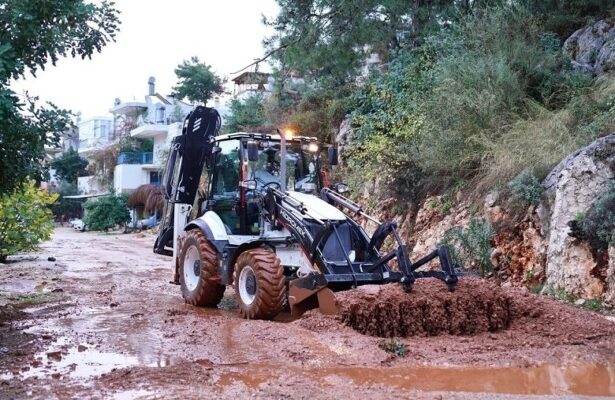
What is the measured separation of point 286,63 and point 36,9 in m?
14.1

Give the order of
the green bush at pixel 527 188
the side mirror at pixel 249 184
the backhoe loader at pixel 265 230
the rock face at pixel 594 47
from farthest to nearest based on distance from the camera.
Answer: the rock face at pixel 594 47, the green bush at pixel 527 188, the side mirror at pixel 249 184, the backhoe loader at pixel 265 230

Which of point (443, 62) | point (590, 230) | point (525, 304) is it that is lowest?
point (525, 304)

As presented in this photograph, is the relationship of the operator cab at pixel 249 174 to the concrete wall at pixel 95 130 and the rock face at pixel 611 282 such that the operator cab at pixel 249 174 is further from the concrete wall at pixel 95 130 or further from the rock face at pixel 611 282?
the concrete wall at pixel 95 130

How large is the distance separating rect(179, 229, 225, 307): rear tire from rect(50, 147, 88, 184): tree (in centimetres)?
4886

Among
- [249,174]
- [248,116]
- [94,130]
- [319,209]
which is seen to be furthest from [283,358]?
[94,130]

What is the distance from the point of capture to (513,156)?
1225cm

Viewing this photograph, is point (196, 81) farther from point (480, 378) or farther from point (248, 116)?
point (480, 378)

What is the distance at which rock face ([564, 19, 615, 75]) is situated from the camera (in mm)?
14883

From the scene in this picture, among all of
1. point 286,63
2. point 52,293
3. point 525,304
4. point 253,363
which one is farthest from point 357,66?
point 253,363

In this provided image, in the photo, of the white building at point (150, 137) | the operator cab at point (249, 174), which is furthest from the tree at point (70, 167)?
the operator cab at point (249, 174)

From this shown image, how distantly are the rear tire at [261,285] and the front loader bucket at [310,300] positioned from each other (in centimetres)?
29

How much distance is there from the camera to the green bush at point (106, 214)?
43094 millimetres

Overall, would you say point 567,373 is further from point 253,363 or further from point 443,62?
point 443,62

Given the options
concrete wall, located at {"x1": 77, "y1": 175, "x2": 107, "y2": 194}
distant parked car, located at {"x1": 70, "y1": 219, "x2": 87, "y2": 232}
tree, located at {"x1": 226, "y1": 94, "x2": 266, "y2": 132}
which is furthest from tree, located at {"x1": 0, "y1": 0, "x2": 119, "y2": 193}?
concrete wall, located at {"x1": 77, "y1": 175, "x2": 107, "y2": 194}
